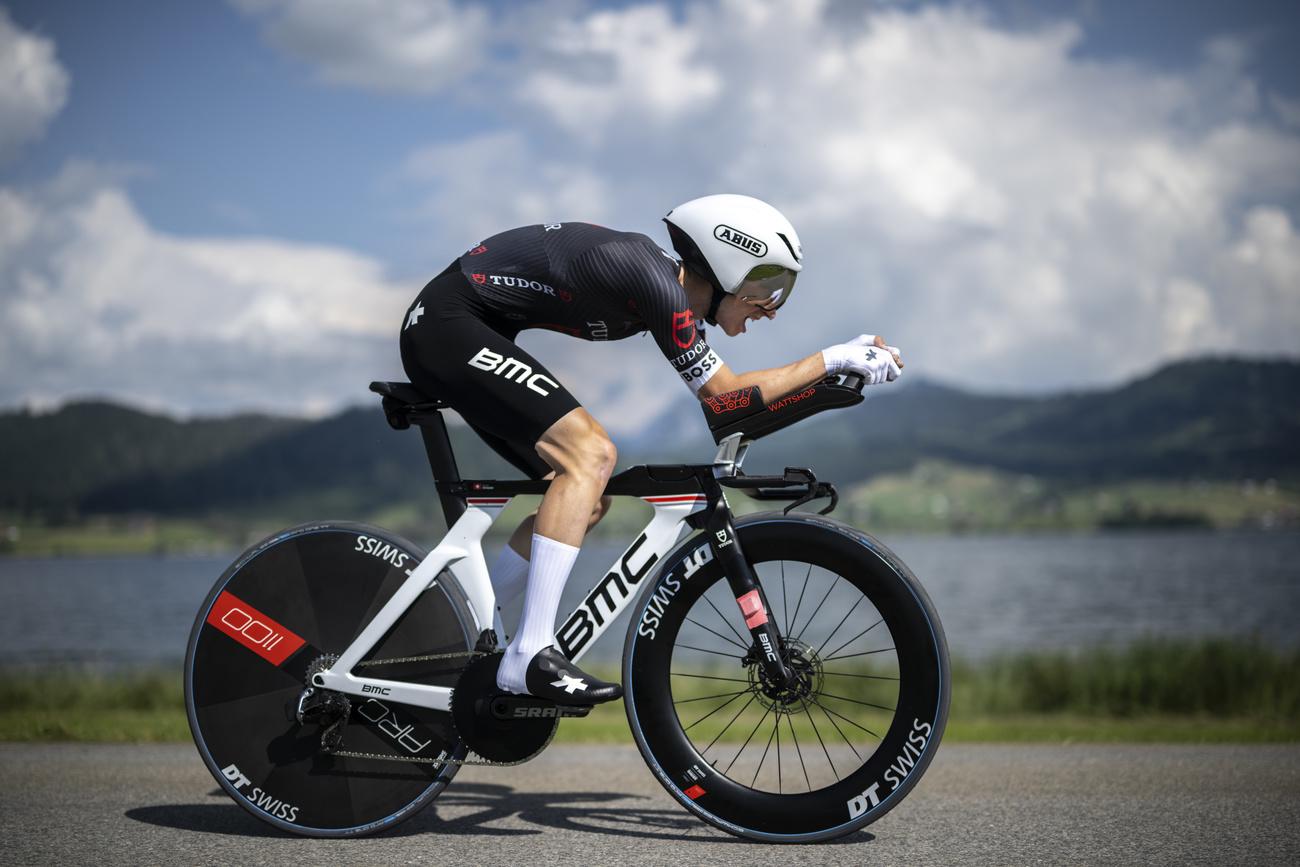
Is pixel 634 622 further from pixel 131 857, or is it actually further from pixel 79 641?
pixel 79 641

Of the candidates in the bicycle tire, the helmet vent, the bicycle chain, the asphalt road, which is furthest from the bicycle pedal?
the helmet vent

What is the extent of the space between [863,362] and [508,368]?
4.43 feet

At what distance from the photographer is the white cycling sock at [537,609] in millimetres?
3896

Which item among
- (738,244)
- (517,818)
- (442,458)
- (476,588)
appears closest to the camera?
(738,244)

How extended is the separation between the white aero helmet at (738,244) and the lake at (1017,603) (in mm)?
5020

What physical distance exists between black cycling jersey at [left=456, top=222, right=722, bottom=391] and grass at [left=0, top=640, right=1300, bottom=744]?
13.0ft

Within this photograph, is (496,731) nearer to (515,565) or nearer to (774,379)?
(515,565)

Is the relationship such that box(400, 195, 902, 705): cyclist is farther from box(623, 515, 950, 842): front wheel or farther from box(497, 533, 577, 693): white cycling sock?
box(623, 515, 950, 842): front wheel

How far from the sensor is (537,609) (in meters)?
3.92

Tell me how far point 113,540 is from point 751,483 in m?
207

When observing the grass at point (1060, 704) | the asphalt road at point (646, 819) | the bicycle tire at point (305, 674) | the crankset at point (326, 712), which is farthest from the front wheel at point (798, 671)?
the grass at point (1060, 704)

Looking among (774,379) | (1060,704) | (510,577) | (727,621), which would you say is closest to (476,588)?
(510,577)

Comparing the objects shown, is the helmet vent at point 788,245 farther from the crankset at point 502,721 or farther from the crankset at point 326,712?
the crankset at point 326,712

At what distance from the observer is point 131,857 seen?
3646 mm
